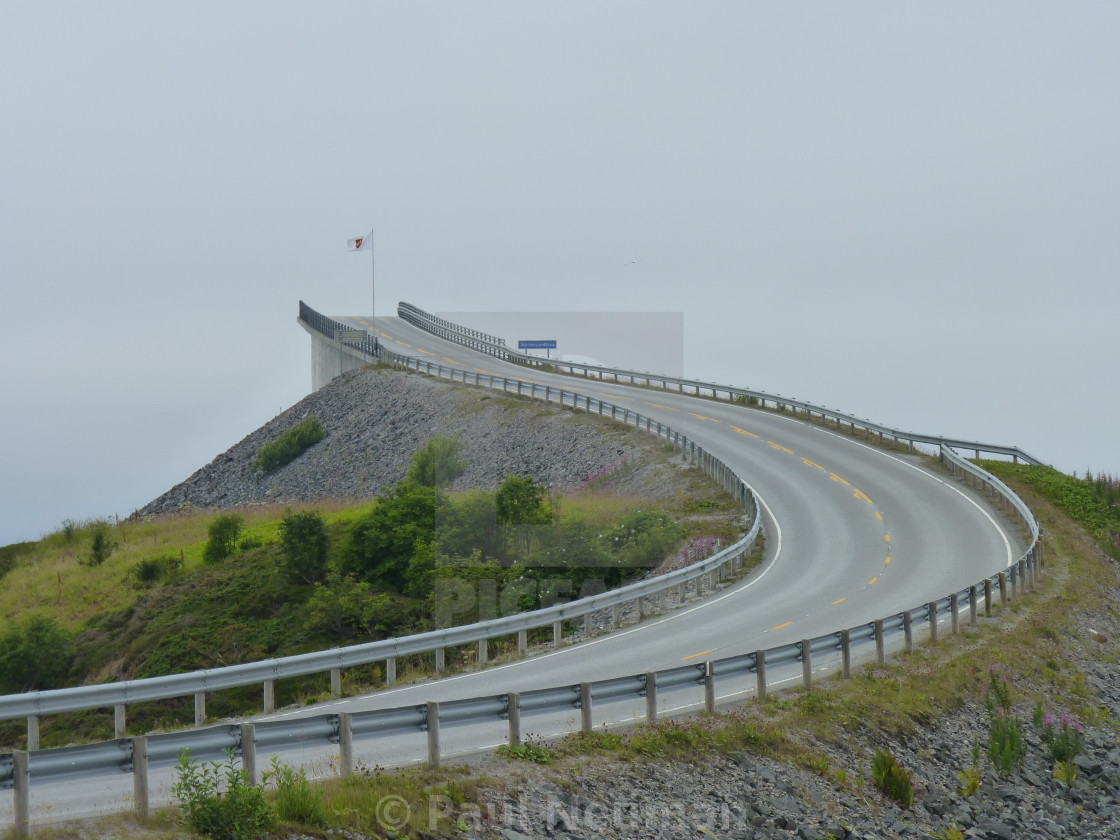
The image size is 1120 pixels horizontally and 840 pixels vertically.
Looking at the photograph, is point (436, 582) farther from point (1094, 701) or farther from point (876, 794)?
point (876, 794)

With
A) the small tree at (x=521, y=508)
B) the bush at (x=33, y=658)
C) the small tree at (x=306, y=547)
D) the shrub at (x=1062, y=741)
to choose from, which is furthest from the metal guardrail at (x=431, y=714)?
the bush at (x=33, y=658)

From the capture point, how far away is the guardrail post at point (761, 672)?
16.5 meters

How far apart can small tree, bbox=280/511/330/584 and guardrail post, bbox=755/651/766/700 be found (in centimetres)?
2348

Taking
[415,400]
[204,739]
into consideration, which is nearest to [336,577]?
[204,739]

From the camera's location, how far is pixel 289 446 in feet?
229

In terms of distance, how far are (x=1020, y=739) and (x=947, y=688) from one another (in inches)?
53.5

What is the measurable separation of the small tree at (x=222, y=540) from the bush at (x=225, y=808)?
35483 mm

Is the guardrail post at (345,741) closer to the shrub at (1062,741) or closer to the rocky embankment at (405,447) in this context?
the shrub at (1062,741)

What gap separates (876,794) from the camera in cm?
1489

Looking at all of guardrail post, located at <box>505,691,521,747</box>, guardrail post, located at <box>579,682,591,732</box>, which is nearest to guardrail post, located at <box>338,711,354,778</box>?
guardrail post, located at <box>505,691,521,747</box>

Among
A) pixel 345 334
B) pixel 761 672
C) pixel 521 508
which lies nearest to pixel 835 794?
pixel 761 672

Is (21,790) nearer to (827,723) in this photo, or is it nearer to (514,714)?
(514,714)

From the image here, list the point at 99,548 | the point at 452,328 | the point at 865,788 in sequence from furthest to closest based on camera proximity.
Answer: the point at 452,328, the point at 99,548, the point at 865,788

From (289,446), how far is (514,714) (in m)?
59.0
